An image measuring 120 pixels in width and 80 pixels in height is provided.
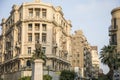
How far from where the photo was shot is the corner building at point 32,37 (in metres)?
86.4

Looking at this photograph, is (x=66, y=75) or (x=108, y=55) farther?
(x=66, y=75)

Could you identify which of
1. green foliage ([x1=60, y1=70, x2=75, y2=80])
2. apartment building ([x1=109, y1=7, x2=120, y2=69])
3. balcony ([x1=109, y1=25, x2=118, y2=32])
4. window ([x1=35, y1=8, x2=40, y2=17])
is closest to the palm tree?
apartment building ([x1=109, y1=7, x2=120, y2=69])

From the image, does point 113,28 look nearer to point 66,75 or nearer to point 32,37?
point 66,75

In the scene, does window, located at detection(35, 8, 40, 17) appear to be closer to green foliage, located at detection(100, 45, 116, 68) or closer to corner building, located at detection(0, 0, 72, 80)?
corner building, located at detection(0, 0, 72, 80)

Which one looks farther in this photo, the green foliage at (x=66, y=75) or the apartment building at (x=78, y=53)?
the apartment building at (x=78, y=53)

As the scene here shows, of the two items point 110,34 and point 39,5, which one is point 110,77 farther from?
point 39,5

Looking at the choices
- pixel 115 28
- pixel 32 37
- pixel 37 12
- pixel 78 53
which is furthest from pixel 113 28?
pixel 78 53

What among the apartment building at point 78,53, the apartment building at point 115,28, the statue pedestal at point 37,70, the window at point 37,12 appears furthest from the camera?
the apartment building at point 78,53

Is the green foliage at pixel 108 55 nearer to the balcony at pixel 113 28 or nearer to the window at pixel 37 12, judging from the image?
the balcony at pixel 113 28

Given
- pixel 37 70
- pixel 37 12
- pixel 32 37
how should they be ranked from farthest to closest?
pixel 37 12 < pixel 32 37 < pixel 37 70

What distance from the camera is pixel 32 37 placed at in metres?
86.7

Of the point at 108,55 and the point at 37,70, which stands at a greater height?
the point at 108,55

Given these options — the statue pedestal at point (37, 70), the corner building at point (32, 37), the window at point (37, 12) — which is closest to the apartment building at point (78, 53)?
the corner building at point (32, 37)

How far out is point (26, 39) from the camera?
87.6m
